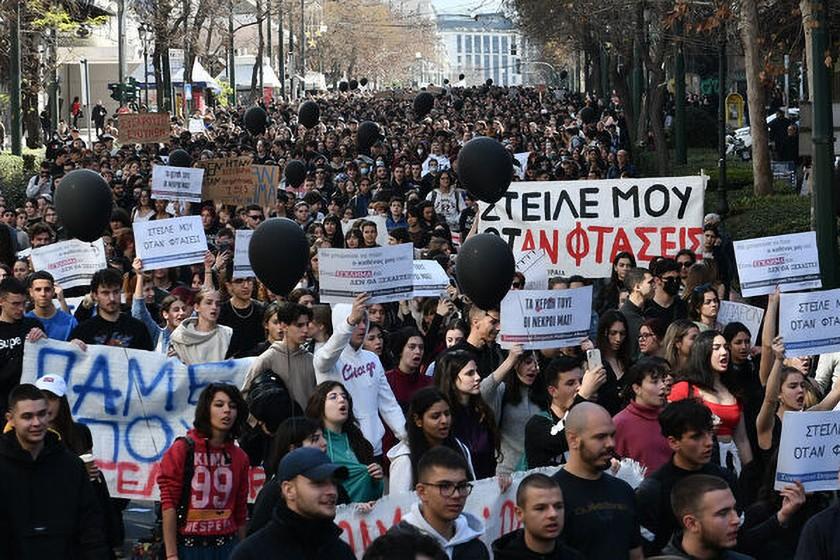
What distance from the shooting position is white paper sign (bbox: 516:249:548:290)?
1253 centimetres

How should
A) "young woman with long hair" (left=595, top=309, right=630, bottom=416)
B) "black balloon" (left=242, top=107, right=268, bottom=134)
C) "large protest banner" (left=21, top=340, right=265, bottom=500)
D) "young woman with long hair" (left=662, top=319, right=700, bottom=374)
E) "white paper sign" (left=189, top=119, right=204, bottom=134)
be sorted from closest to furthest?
1. "large protest banner" (left=21, top=340, right=265, bottom=500)
2. "young woman with long hair" (left=662, top=319, right=700, bottom=374)
3. "young woman with long hair" (left=595, top=309, right=630, bottom=416)
4. "black balloon" (left=242, top=107, right=268, bottom=134)
5. "white paper sign" (left=189, top=119, right=204, bottom=134)

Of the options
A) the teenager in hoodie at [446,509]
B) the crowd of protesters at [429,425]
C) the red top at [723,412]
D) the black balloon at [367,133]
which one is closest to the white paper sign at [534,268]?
the crowd of protesters at [429,425]

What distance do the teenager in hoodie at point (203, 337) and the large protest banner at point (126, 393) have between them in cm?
66

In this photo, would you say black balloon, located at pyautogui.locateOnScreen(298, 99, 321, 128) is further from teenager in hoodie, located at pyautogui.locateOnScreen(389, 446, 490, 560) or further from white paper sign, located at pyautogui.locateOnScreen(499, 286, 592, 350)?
teenager in hoodie, located at pyautogui.locateOnScreen(389, 446, 490, 560)

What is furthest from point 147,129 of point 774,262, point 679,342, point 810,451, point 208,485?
point 810,451

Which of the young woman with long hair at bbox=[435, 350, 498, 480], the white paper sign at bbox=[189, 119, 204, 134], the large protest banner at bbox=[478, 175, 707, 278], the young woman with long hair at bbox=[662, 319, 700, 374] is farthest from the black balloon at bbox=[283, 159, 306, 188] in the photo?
the white paper sign at bbox=[189, 119, 204, 134]

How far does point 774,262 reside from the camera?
9898 mm

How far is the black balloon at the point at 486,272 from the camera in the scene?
9.68m

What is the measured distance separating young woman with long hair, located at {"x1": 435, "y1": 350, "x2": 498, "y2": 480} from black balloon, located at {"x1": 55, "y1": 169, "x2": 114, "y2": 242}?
4.23 meters

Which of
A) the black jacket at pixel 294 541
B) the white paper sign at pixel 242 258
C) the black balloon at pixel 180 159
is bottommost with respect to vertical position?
the black jacket at pixel 294 541

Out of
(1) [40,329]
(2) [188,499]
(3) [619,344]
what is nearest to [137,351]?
(1) [40,329]

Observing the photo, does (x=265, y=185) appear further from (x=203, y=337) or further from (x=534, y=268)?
(x=203, y=337)

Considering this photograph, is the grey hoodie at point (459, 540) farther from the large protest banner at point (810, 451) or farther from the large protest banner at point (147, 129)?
the large protest banner at point (147, 129)

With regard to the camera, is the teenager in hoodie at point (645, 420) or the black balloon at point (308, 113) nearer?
the teenager in hoodie at point (645, 420)
